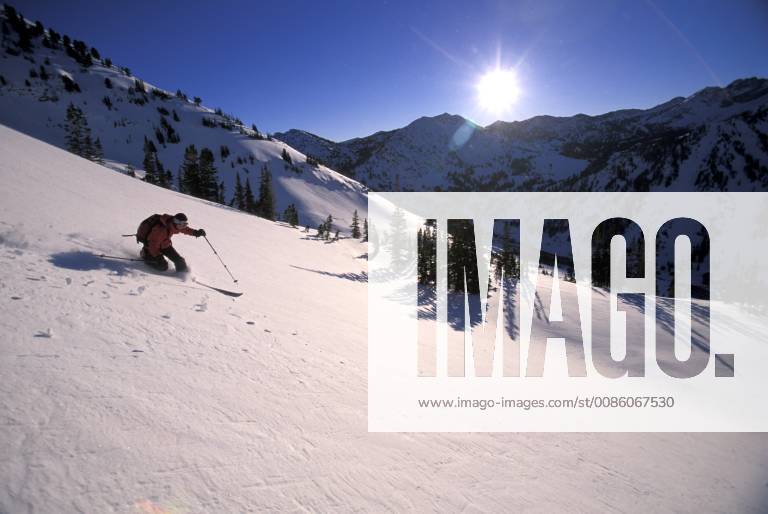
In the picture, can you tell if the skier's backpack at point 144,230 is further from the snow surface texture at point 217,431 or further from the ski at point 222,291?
the ski at point 222,291

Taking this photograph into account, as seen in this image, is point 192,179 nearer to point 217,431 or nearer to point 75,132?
point 75,132

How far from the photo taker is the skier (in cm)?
722

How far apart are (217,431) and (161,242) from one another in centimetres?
597

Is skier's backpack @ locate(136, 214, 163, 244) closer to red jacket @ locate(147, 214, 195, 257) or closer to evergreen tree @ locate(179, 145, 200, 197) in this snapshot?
red jacket @ locate(147, 214, 195, 257)

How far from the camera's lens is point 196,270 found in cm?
870

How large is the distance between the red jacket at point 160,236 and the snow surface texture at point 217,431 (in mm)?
513

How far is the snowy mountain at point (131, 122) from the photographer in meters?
83.1

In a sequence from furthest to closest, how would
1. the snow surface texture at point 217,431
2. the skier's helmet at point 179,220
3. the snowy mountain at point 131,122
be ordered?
1. the snowy mountain at point 131,122
2. the skier's helmet at point 179,220
3. the snow surface texture at point 217,431

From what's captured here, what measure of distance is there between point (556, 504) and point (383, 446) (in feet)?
7.97

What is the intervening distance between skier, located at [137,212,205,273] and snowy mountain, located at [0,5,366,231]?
229ft

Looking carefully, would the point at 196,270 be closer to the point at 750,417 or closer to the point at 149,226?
the point at 149,226

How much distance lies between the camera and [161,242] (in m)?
7.32

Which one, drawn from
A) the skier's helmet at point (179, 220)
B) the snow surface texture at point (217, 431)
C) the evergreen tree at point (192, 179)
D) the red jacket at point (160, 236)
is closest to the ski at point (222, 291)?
the snow surface texture at point (217, 431)

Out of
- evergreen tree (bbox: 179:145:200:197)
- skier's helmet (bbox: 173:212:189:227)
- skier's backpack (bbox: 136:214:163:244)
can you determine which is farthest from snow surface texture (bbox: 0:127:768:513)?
evergreen tree (bbox: 179:145:200:197)
